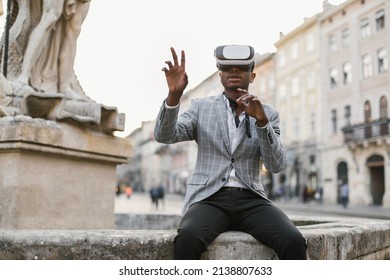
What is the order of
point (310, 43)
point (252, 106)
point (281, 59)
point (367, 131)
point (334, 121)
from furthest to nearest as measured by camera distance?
point (281, 59), point (310, 43), point (334, 121), point (367, 131), point (252, 106)

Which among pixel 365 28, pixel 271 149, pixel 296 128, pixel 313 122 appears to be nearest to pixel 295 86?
pixel 296 128

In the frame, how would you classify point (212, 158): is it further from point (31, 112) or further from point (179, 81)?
point (31, 112)

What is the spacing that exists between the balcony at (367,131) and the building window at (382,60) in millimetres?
2945

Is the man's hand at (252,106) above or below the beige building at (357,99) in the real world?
below

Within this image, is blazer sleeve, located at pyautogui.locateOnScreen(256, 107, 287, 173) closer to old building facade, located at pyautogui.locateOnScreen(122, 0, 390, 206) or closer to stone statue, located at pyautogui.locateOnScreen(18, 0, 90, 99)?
stone statue, located at pyautogui.locateOnScreen(18, 0, 90, 99)

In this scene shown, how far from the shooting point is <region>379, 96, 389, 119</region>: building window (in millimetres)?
31266

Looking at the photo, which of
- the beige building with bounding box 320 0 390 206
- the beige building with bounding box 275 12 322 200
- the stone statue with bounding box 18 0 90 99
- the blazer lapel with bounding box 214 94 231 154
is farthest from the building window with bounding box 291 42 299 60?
the blazer lapel with bounding box 214 94 231 154

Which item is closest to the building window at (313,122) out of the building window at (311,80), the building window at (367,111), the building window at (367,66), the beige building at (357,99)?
the beige building at (357,99)

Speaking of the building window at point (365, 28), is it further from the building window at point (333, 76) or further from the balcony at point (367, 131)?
the balcony at point (367, 131)

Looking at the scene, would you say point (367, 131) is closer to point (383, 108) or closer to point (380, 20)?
point (383, 108)

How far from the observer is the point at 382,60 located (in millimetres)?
31547

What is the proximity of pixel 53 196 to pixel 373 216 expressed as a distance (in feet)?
63.9

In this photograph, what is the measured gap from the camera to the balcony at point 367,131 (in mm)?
30625

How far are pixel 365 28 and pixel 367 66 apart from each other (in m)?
2.28
